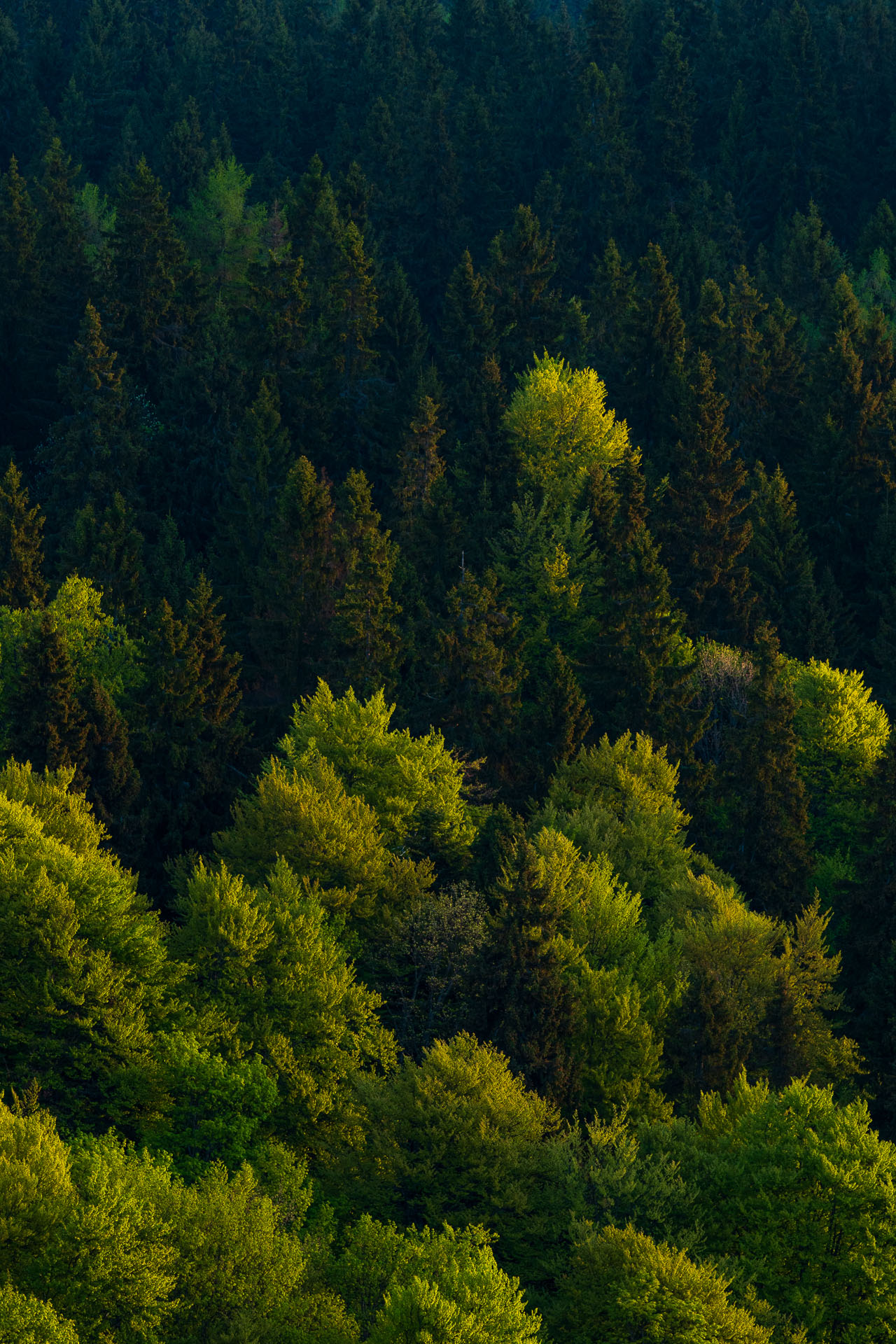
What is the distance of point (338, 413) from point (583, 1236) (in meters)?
67.3

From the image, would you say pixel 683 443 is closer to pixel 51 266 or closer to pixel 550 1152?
pixel 51 266

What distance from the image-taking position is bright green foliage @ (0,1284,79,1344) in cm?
4353

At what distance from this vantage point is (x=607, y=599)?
9181cm

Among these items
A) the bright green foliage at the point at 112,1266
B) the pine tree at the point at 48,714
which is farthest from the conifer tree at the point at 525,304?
the bright green foliage at the point at 112,1266

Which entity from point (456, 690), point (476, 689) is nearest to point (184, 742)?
point (456, 690)

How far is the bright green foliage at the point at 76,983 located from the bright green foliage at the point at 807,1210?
1763cm

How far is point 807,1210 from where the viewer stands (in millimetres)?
52875

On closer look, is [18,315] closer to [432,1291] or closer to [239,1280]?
[239,1280]

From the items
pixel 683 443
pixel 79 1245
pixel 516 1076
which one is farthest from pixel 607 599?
pixel 79 1245

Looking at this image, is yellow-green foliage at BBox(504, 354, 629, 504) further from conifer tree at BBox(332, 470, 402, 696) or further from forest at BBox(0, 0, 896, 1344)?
conifer tree at BBox(332, 470, 402, 696)

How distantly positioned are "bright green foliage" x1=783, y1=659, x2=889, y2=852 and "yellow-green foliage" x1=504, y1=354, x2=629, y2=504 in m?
19.0

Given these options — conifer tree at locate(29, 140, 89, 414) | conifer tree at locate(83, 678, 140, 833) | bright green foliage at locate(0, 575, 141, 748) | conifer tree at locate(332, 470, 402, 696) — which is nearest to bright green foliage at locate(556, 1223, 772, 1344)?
conifer tree at locate(83, 678, 140, 833)

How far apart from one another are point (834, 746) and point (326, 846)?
1068 inches

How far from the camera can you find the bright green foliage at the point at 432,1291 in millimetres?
44219
